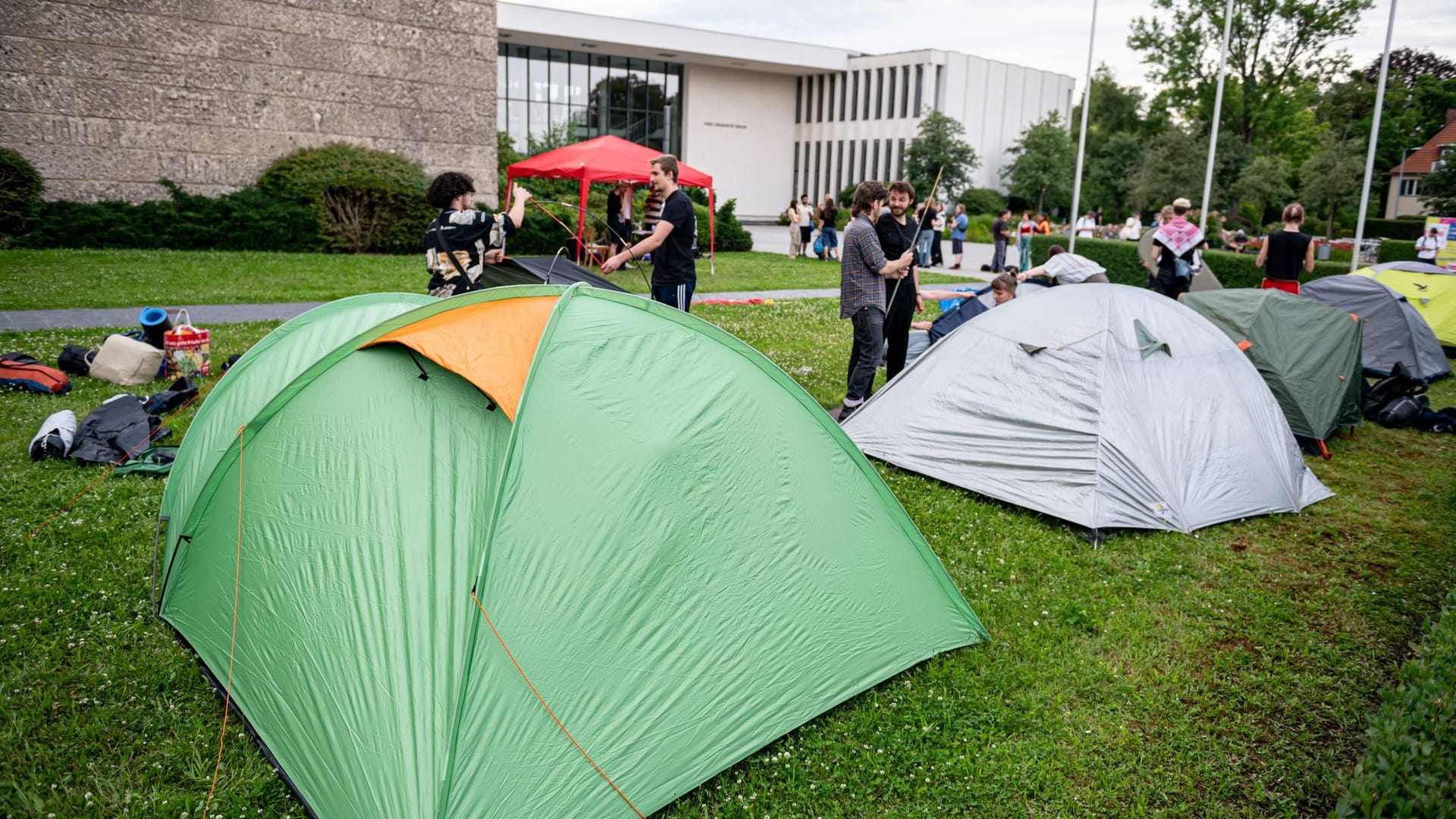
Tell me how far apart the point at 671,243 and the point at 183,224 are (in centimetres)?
1330

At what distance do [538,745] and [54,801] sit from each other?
1.58 metres

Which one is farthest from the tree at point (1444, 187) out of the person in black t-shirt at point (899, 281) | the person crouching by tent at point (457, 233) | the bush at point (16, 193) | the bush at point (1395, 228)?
the bush at point (16, 193)

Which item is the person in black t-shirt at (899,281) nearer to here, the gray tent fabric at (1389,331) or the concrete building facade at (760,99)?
the gray tent fabric at (1389,331)

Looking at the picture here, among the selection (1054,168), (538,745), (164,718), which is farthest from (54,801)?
(1054,168)

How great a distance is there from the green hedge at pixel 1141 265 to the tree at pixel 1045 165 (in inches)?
855

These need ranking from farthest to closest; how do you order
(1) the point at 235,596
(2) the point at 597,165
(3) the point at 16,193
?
(2) the point at 597,165
(3) the point at 16,193
(1) the point at 235,596

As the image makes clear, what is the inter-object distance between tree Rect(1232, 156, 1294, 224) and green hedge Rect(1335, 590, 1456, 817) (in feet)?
129

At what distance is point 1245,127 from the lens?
3938 centimetres

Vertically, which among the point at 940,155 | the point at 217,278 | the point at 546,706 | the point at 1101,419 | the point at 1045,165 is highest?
the point at 940,155

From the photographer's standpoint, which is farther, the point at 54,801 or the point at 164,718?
the point at 164,718

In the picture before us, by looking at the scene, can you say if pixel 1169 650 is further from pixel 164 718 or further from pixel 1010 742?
pixel 164 718

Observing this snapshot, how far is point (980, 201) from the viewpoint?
4075cm

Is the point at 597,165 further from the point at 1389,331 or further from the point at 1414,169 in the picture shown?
the point at 1414,169

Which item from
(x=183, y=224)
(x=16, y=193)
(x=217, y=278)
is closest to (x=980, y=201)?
(x=183, y=224)
